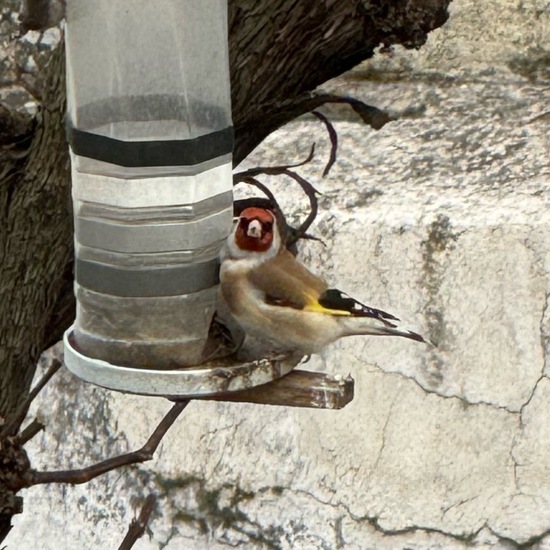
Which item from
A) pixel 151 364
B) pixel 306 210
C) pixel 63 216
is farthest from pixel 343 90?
pixel 151 364

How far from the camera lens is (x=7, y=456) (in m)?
2.34

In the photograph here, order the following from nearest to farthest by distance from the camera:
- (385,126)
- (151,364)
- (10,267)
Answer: (151,364) < (10,267) < (385,126)

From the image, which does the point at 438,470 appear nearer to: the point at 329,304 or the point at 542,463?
the point at 542,463

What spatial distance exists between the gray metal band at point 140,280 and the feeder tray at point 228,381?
0.38 feet

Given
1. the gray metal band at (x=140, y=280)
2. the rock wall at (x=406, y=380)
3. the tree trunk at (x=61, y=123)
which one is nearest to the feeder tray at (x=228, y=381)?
the gray metal band at (x=140, y=280)

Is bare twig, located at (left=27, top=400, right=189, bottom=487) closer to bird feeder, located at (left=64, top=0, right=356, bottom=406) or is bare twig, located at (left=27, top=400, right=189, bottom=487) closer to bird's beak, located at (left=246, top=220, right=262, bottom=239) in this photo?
bird feeder, located at (left=64, top=0, right=356, bottom=406)

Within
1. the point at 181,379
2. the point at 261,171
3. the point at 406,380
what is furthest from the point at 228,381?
the point at 406,380

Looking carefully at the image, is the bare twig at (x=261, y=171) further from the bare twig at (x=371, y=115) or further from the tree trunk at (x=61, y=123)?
the bare twig at (x=371, y=115)

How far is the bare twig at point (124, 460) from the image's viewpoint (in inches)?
84.9

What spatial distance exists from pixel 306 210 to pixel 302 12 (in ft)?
1.47

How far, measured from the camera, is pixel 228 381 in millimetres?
2066

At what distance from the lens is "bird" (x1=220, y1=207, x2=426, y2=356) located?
223 cm

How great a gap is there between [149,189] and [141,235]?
78mm

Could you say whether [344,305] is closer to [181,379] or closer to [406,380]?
[181,379]
